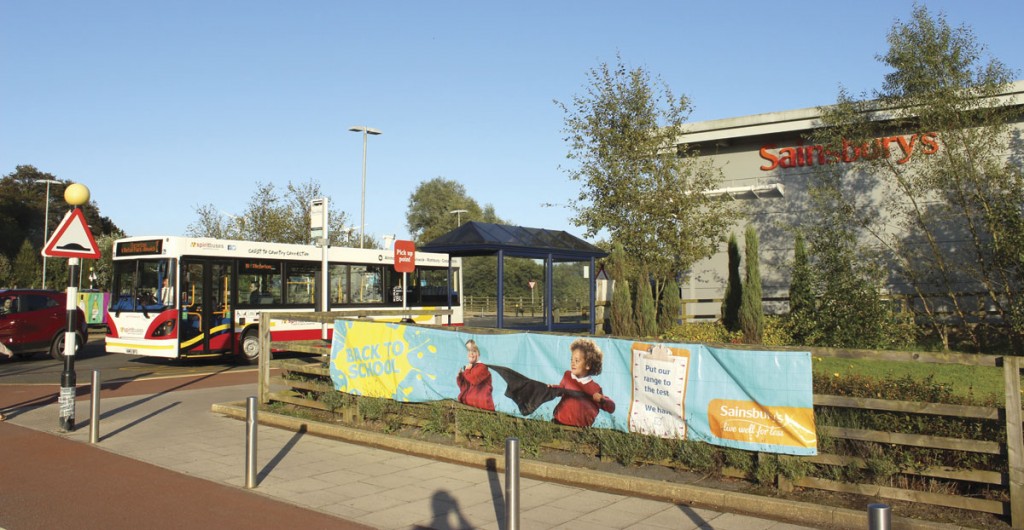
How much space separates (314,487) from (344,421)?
117 inches

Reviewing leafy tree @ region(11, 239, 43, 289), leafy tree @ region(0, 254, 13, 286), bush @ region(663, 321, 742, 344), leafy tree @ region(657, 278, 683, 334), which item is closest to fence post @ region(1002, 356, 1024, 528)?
bush @ region(663, 321, 742, 344)

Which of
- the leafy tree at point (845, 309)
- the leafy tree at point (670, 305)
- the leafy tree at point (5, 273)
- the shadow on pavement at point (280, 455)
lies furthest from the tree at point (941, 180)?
the leafy tree at point (5, 273)

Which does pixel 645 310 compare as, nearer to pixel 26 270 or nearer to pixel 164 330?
pixel 164 330

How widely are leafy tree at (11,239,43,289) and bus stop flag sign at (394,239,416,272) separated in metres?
42.9

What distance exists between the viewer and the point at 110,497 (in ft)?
23.1

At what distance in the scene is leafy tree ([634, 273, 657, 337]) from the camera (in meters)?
21.4

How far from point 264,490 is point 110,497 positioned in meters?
1.40

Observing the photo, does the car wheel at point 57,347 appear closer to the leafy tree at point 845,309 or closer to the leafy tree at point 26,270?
the leafy tree at point 845,309

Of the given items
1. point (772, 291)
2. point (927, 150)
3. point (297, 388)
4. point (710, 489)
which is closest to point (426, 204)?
point (772, 291)

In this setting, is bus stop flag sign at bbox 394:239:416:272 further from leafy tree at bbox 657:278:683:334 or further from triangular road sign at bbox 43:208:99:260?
leafy tree at bbox 657:278:683:334

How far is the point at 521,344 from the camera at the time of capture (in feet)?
27.6

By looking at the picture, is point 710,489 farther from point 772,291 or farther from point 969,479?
point 772,291

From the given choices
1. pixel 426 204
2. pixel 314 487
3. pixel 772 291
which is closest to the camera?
pixel 314 487

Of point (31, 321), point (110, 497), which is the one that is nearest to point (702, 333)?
point (110, 497)
